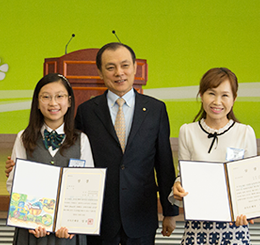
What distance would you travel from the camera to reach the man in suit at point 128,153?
5.87 ft

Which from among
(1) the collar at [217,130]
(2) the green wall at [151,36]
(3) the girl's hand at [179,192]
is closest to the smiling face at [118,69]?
(1) the collar at [217,130]

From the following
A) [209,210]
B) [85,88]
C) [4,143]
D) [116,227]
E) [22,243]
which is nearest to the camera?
[209,210]

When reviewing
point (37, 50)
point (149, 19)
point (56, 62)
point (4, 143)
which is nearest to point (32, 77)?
point (37, 50)

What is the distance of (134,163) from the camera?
5.94 ft

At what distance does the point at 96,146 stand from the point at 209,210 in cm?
69

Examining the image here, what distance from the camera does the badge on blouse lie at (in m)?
1.63

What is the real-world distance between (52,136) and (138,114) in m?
0.48

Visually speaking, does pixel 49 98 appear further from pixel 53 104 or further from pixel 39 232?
pixel 39 232

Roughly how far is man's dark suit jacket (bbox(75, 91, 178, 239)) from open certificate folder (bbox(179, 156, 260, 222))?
0.35m

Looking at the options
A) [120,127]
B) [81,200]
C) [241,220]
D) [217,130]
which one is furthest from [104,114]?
[241,220]

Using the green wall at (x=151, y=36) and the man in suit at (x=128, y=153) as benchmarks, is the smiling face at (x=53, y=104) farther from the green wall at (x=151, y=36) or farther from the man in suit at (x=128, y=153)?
the green wall at (x=151, y=36)

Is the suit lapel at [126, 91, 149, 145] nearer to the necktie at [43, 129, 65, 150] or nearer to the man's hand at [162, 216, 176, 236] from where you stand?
the necktie at [43, 129, 65, 150]

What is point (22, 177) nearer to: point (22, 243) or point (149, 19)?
point (22, 243)

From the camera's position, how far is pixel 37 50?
265 inches
